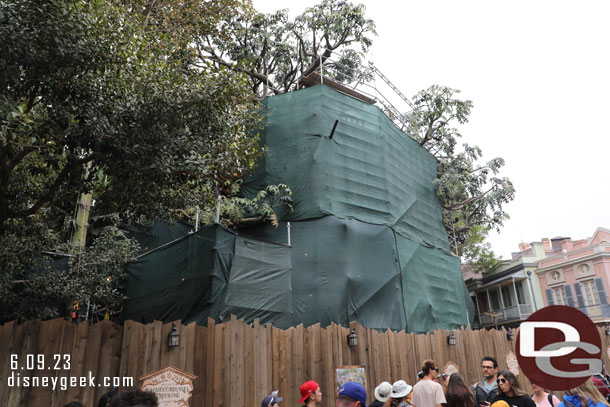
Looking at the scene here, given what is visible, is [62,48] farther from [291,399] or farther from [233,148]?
[291,399]

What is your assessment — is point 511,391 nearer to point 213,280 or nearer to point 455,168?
point 213,280

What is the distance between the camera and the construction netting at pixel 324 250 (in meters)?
10.5

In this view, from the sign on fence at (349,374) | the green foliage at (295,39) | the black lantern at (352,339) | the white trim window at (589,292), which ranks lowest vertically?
the sign on fence at (349,374)

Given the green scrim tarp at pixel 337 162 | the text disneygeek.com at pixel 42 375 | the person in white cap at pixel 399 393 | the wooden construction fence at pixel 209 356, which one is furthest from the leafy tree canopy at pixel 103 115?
the person in white cap at pixel 399 393

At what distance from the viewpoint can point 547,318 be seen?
153cm

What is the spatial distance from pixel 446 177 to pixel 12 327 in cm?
1500

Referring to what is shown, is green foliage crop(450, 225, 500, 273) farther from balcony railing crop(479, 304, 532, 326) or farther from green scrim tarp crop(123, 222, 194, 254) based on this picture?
green scrim tarp crop(123, 222, 194, 254)

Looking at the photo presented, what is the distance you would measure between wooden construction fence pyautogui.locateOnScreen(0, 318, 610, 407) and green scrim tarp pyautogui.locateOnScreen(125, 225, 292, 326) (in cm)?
271

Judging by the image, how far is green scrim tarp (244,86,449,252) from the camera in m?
12.7

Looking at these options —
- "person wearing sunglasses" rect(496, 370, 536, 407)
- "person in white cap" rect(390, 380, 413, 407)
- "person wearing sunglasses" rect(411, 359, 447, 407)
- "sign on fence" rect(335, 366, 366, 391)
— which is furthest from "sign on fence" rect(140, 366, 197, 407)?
"person wearing sunglasses" rect(496, 370, 536, 407)

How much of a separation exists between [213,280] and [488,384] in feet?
21.1

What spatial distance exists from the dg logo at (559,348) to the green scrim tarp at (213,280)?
879cm

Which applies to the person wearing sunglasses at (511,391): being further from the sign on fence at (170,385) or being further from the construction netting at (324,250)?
the construction netting at (324,250)

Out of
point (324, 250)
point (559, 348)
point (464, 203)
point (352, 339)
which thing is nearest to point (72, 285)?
point (324, 250)
